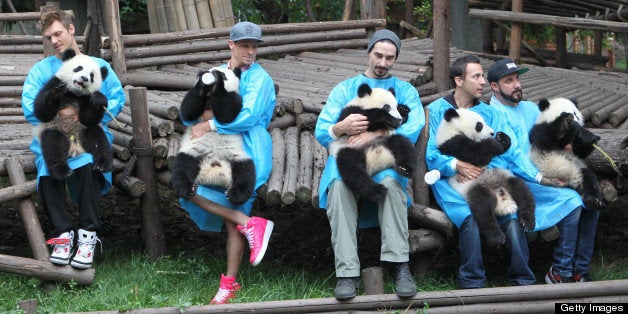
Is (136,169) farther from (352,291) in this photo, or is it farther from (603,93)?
(603,93)

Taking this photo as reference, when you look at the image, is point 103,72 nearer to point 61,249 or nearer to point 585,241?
point 61,249

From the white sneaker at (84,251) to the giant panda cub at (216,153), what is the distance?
0.65 meters

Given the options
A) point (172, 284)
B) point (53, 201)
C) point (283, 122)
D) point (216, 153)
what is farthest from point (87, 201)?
point (283, 122)

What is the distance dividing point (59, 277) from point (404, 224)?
2.22m

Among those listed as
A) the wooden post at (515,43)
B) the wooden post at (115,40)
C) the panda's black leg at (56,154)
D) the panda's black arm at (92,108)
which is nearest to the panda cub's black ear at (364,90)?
the panda's black arm at (92,108)

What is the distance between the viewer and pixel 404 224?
5.14 m

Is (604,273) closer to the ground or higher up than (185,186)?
closer to the ground

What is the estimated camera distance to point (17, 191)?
18.6ft

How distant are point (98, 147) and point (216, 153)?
0.83 m

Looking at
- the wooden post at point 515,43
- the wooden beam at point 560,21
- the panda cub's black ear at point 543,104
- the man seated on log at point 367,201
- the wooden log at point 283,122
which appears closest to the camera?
the man seated on log at point 367,201

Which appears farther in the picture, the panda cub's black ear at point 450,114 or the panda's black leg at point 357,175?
the panda cub's black ear at point 450,114

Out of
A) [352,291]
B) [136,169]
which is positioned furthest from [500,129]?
[136,169]

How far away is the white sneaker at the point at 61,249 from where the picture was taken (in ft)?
17.7

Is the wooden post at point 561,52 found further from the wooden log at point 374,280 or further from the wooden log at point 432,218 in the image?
the wooden log at point 374,280
